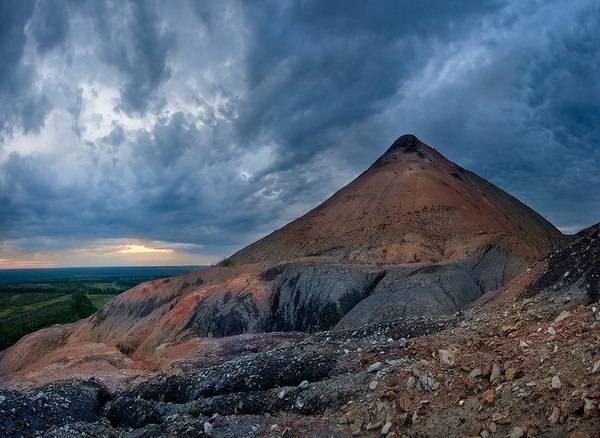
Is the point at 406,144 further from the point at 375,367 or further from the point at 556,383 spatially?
the point at 556,383

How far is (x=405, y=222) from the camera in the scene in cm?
4953

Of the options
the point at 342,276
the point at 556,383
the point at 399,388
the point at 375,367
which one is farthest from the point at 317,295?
the point at 556,383

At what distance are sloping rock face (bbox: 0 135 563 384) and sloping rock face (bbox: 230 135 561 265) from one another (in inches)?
8.0

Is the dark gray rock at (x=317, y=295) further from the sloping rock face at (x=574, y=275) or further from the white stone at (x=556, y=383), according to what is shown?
the white stone at (x=556, y=383)

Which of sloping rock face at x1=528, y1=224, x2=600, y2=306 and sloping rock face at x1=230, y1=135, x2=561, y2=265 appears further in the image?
sloping rock face at x1=230, y1=135, x2=561, y2=265

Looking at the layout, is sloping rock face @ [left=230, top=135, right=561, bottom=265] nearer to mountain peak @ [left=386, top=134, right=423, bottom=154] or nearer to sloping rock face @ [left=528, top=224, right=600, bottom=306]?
mountain peak @ [left=386, top=134, right=423, bottom=154]

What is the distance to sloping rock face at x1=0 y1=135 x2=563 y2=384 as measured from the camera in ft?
95.1

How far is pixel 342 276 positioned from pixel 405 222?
1846 centimetres

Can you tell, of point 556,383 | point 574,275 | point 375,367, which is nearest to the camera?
point 556,383

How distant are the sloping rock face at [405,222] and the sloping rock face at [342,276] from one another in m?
0.20

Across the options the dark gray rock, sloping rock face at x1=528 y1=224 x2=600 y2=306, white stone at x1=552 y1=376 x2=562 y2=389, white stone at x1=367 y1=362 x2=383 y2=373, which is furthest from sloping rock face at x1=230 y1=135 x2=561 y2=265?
white stone at x1=552 y1=376 x2=562 y2=389

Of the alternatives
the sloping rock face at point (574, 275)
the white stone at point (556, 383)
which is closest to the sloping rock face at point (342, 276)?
the sloping rock face at point (574, 275)

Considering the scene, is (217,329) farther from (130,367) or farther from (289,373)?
(289,373)

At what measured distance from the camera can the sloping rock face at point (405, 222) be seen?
4334cm
